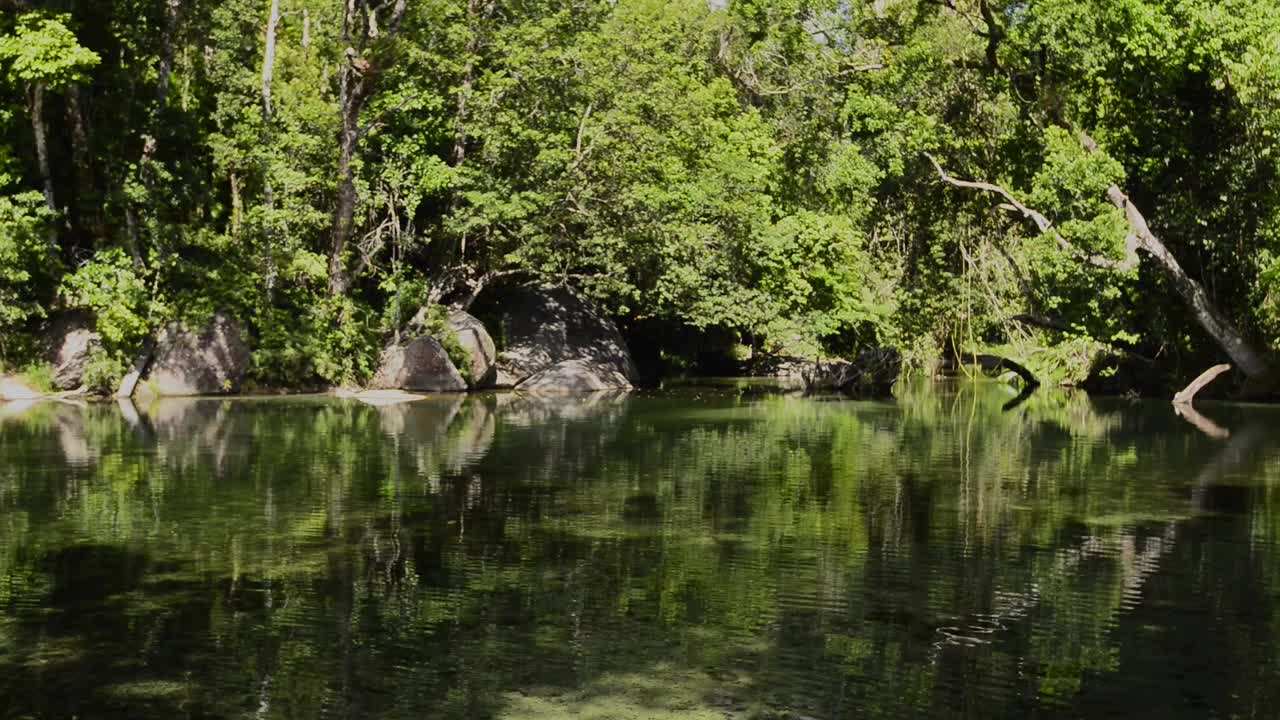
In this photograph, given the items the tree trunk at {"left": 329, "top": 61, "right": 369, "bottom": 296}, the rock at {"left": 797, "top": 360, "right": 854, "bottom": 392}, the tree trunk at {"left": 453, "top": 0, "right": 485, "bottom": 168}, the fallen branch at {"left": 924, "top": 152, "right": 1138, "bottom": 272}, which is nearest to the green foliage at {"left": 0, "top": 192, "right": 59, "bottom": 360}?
the tree trunk at {"left": 329, "top": 61, "right": 369, "bottom": 296}

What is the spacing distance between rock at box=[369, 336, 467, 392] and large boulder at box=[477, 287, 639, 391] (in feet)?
10.1

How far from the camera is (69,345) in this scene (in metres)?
32.1

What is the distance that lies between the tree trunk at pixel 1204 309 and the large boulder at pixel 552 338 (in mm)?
14064

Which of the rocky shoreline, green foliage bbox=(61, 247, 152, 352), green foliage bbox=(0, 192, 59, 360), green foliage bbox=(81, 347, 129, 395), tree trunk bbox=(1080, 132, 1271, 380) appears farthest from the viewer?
the rocky shoreline

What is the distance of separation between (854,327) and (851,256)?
2.84 m

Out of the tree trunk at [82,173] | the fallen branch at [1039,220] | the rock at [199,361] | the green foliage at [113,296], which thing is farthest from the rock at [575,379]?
the tree trunk at [82,173]

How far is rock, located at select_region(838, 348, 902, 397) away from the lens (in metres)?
37.2

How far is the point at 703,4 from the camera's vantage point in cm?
5338

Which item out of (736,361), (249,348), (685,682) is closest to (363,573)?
(685,682)

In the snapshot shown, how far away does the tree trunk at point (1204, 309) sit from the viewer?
31.9 m

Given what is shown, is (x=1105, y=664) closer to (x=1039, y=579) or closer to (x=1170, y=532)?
(x=1039, y=579)

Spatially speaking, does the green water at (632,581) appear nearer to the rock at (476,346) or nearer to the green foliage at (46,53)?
the green foliage at (46,53)

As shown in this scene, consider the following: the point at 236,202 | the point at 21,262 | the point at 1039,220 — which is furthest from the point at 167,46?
the point at 1039,220

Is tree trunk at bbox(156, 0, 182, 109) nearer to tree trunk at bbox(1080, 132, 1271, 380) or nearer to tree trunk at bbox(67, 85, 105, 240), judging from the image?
tree trunk at bbox(67, 85, 105, 240)
